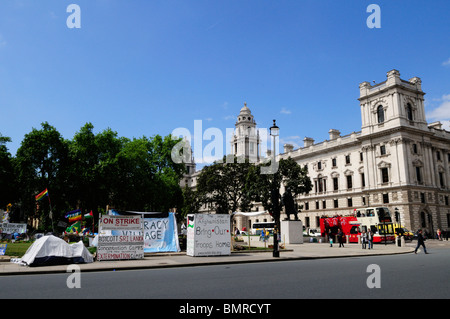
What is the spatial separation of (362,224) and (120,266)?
34.0 meters

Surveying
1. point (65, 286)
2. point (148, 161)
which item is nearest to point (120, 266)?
point (65, 286)

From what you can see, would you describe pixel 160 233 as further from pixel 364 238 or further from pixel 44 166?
pixel 44 166

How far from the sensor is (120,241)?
17.8 m

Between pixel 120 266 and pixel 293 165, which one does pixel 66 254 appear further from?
pixel 293 165

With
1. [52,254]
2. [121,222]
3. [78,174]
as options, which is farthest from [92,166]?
[52,254]

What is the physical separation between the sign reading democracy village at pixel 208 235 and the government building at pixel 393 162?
41.6 metres

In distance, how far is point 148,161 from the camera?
2176 inches

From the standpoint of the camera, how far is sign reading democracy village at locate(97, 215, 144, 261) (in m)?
17.3

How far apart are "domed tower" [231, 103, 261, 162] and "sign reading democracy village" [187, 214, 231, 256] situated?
8005cm

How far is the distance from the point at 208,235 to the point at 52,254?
8267 mm

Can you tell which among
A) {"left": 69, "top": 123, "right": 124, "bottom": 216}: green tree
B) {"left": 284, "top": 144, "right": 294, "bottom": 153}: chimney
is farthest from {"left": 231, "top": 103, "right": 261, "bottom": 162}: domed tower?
{"left": 69, "top": 123, "right": 124, "bottom": 216}: green tree

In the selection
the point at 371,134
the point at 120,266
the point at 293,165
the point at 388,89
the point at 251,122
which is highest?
the point at 251,122

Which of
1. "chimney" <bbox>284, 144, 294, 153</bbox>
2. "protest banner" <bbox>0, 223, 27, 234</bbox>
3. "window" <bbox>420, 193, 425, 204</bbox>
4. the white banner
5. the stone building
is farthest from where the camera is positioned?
"chimney" <bbox>284, 144, 294, 153</bbox>

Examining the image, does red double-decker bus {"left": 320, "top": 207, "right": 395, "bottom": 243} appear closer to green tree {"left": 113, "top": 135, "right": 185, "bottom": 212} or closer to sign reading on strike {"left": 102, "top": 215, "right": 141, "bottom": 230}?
green tree {"left": 113, "top": 135, "right": 185, "bottom": 212}
